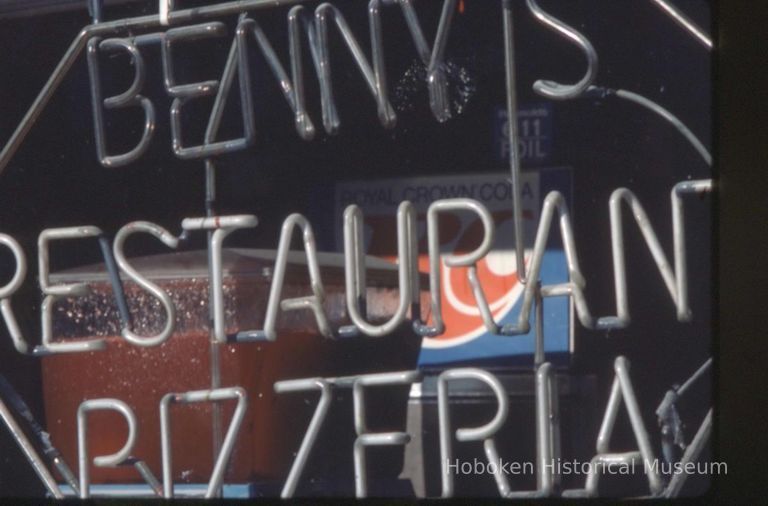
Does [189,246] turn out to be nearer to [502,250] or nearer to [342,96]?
[342,96]

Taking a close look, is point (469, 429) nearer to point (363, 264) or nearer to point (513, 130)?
point (363, 264)

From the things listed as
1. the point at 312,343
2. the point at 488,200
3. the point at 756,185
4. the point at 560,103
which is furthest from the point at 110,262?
the point at 756,185

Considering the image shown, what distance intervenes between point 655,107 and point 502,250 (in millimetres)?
376

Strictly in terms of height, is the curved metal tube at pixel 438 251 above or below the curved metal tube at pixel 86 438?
above

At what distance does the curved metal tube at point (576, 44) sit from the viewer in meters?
2.09

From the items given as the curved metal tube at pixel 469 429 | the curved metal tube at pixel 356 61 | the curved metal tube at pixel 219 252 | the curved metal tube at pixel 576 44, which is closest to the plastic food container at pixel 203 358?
the curved metal tube at pixel 219 252

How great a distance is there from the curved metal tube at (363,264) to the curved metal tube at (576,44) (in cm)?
33

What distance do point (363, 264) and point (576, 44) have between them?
A: 56 centimetres

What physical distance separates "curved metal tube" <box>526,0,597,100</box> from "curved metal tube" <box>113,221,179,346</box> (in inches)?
30.3

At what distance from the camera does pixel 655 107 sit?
212 cm

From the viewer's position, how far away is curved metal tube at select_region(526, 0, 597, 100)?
2094 millimetres

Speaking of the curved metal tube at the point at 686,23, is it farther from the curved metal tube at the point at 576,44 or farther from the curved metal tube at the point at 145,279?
the curved metal tube at the point at 145,279

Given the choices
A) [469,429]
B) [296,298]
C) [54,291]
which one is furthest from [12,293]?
[469,429]

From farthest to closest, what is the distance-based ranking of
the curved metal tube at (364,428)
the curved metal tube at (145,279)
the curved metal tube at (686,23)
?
the curved metal tube at (145,279)
the curved metal tube at (364,428)
the curved metal tube at (686,23)
